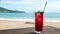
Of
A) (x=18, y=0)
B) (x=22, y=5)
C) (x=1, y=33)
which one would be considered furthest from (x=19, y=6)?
(x=1, y=33)

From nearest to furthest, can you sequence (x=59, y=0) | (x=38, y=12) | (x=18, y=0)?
(x=38, y=12) → (x=59, y=0) → (x=18, y=0)

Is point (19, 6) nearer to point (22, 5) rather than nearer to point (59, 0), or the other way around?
point (22, 5)

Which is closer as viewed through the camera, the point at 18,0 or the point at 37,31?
the point at 37,31

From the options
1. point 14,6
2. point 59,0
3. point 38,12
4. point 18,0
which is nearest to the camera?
point 38,12

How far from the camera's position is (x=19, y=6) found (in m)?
18.0

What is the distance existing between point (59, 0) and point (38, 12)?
16204 millimetres

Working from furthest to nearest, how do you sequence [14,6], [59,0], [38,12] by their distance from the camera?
[14,6] → [59,0] → [38,12]

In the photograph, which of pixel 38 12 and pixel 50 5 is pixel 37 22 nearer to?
pixel 38 12

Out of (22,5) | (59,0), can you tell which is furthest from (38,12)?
(22,5)

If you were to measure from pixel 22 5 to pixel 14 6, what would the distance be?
96cm

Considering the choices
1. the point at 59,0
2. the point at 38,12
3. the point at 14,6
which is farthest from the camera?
the point at 14,6

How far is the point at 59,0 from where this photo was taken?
16.7m

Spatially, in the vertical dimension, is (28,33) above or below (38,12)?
below

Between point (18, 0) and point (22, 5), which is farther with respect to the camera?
point (18, 0)
